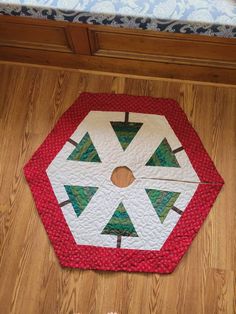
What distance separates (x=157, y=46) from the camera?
4.36 ft

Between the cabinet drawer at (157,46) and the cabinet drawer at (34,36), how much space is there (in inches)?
5.0

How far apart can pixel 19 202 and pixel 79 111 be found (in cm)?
44

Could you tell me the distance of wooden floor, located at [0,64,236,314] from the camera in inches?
48.9

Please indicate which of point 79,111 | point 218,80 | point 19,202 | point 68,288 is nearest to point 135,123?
point 79,111

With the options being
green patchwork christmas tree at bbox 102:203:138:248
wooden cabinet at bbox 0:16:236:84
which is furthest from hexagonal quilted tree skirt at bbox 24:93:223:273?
wooden cabinet at bbox 0:16:236:84

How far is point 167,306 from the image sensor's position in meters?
1.23

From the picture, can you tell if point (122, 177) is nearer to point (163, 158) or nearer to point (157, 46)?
point (163, 158)

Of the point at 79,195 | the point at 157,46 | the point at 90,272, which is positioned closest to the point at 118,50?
the point at 157,46

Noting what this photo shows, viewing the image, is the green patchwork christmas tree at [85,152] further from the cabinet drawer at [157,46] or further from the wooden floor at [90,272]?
the cabinet drawer at [157,46]

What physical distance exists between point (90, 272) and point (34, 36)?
93 centimetres

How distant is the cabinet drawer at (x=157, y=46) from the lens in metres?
1.26

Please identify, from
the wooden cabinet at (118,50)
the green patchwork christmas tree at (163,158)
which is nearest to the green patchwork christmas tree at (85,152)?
the green patchwork christmas tree at (163,158)

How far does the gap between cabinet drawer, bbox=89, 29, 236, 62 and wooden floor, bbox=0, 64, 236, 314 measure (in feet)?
0.49

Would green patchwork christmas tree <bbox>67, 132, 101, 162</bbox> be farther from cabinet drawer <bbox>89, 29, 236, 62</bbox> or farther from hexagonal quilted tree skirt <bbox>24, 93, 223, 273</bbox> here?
cabinet drawer <bbox>89, 29, 236, 62</bbox>
